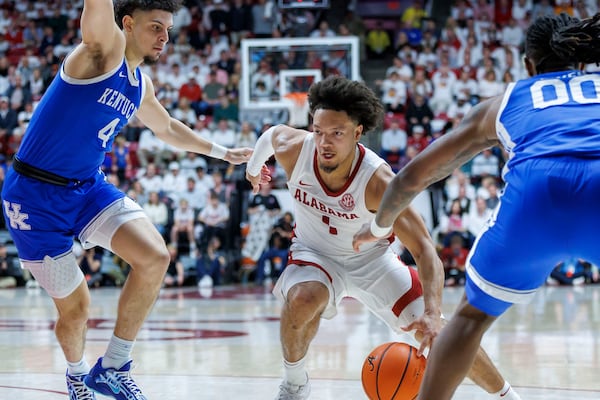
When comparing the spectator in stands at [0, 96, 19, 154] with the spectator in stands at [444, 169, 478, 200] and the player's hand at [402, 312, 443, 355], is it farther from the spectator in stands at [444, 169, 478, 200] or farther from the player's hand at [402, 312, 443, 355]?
the player's hand at [402, 312, 443, 355]

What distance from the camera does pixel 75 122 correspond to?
4.70 meters

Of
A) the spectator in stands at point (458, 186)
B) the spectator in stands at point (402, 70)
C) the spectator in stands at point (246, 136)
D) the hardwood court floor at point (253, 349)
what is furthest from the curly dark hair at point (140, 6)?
the spectator in stands at point (402, 70)

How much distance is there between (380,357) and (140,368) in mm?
2238

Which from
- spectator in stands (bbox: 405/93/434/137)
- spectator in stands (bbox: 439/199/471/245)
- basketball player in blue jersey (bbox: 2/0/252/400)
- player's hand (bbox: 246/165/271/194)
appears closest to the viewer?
basketball player in blue jersey (bbox: 2/0/252/400)

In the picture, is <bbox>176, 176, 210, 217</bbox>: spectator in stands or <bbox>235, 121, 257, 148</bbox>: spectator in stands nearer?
<bbox>176, 176, 210, 217</bbox>: spectator in stands

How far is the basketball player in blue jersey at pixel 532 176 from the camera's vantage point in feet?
10.1

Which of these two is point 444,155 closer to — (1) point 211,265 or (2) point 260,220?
(2) point 260,220

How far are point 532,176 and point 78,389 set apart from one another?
2.95m

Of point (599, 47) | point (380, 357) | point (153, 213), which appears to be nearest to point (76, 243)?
point (153, 213)

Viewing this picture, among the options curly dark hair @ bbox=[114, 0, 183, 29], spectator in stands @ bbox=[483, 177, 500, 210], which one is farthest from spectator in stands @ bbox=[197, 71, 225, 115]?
curly dark hair @ bbox=[114, 0, 183, 29]

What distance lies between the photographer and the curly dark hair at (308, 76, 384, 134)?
16.5 feet

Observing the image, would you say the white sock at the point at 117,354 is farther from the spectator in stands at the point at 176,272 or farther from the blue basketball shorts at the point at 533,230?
the spectator in stands at the point at 176,272

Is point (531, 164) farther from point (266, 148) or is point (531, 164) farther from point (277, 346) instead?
point (277, 346)

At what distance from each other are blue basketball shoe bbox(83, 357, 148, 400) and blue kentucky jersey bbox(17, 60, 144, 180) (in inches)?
41.8
